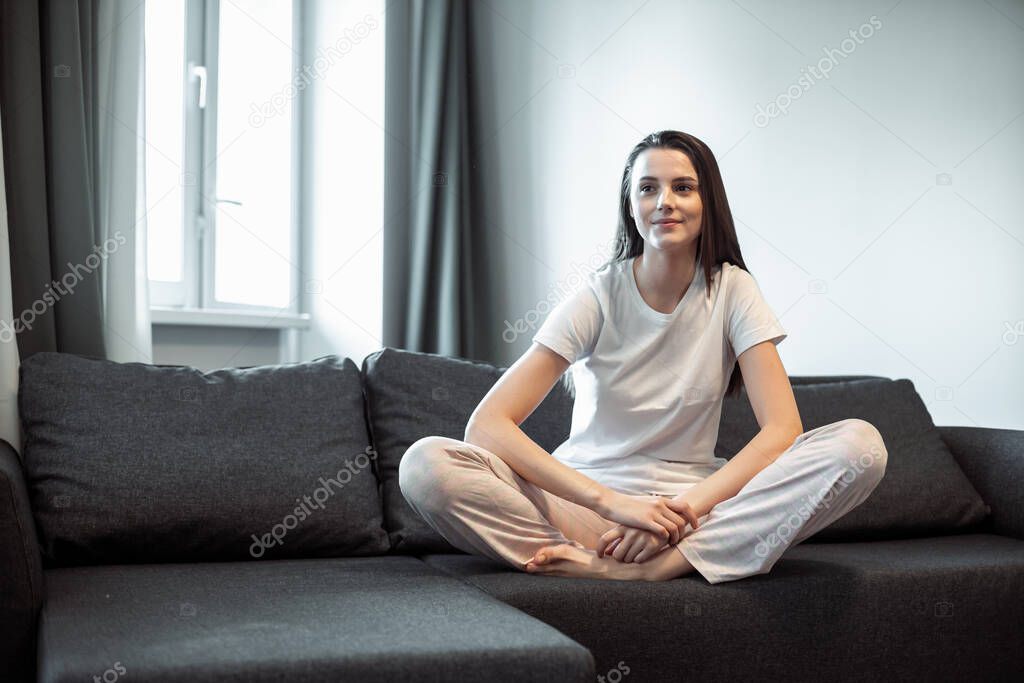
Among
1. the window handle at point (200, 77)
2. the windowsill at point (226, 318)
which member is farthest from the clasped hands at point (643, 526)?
the window handle at point (200, 77)

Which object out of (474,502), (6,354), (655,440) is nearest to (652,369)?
(655,440)

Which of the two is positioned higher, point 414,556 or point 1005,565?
point 1005,565

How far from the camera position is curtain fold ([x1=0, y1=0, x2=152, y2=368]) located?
81.1 inches

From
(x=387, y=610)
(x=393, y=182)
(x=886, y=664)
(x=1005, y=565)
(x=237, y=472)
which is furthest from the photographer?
(x=393, y=182)

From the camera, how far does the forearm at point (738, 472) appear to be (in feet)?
5.47

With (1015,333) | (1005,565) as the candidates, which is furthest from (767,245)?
(1005,565)

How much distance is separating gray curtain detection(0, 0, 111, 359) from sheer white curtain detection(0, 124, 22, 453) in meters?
0.13

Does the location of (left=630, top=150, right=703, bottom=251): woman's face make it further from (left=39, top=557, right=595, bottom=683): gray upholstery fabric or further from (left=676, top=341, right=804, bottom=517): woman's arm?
(left=39, top=557, right=595, bottom=683): gray upholstery fabric

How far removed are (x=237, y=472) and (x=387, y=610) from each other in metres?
0.62

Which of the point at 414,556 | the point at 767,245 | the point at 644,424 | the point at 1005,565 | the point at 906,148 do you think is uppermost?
the point at 906,148

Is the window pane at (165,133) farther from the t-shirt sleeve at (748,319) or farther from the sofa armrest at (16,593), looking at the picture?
the t-shirt sleeve at (748,319)

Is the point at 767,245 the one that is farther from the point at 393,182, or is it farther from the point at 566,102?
the point at 393,182

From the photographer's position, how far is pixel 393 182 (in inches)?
113

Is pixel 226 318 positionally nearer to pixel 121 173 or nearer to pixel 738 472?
pixel 121 173
